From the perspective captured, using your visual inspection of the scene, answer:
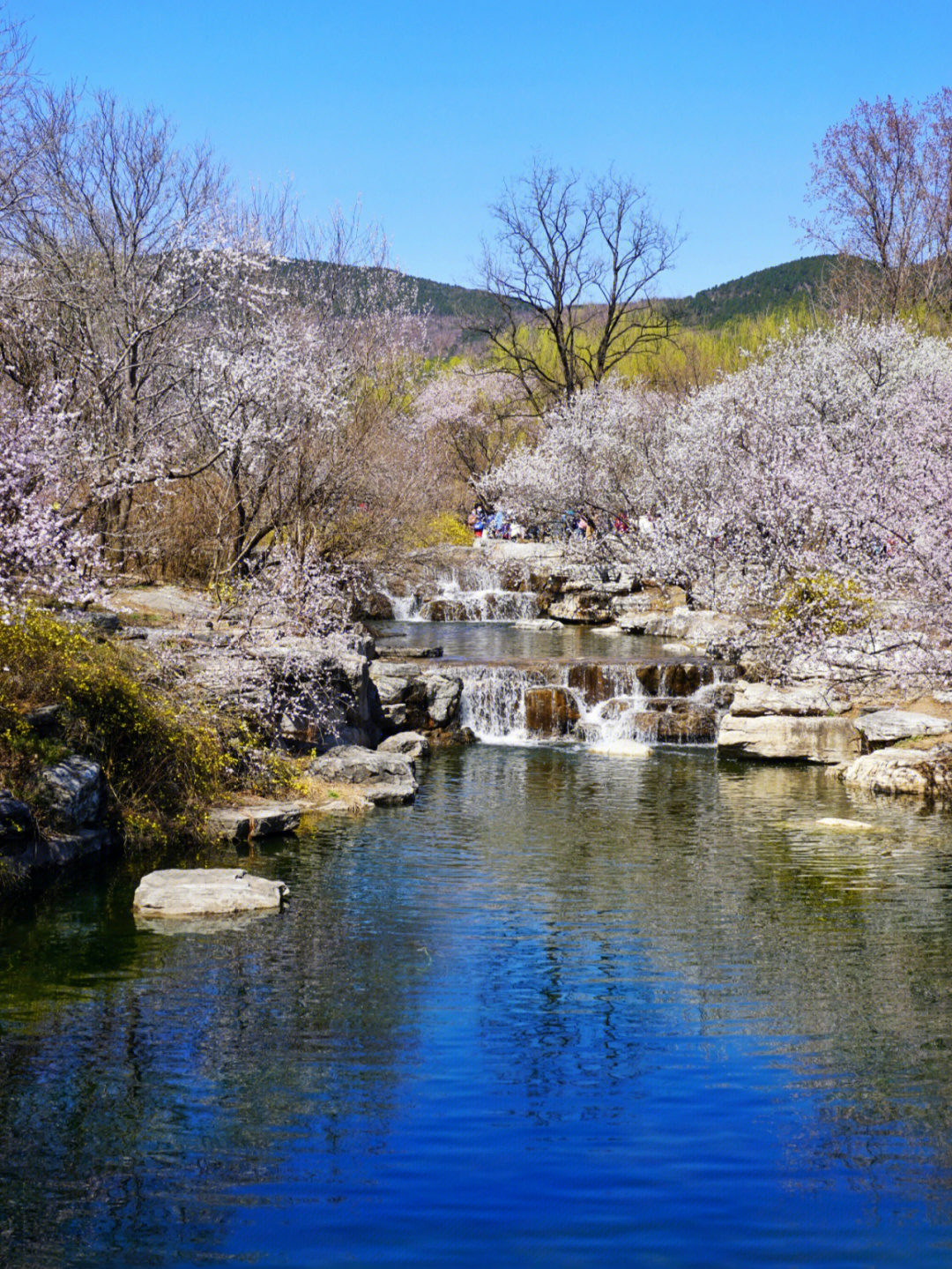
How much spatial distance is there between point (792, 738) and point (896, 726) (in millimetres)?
1666

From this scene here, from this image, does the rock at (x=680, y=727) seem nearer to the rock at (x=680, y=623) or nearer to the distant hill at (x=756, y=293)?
the rock at (x=680, y=623)

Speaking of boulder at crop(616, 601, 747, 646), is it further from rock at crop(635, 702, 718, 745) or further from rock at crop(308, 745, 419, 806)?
rock at crop(308, 745, 419, 806)

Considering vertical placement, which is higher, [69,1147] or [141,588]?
[141,588]

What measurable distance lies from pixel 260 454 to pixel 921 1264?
1843 centimetres

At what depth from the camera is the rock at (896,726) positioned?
1800 cm

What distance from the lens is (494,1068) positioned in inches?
291

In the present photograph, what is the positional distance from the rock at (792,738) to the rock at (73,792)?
34.9ft

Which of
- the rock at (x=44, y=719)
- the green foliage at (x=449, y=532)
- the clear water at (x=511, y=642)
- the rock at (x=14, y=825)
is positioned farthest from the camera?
the green foliage at (x=449, y=532)

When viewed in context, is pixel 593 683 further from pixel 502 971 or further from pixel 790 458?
pixel 502 971

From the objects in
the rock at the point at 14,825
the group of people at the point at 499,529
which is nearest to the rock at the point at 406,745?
the rock at the point at 14,825

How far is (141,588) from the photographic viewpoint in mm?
20875

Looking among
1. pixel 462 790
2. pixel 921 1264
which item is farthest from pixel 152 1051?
pixel 462 790

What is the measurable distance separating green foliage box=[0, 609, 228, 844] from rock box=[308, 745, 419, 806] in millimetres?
2433

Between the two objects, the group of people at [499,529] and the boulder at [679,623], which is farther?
the group of people at [499,529]
